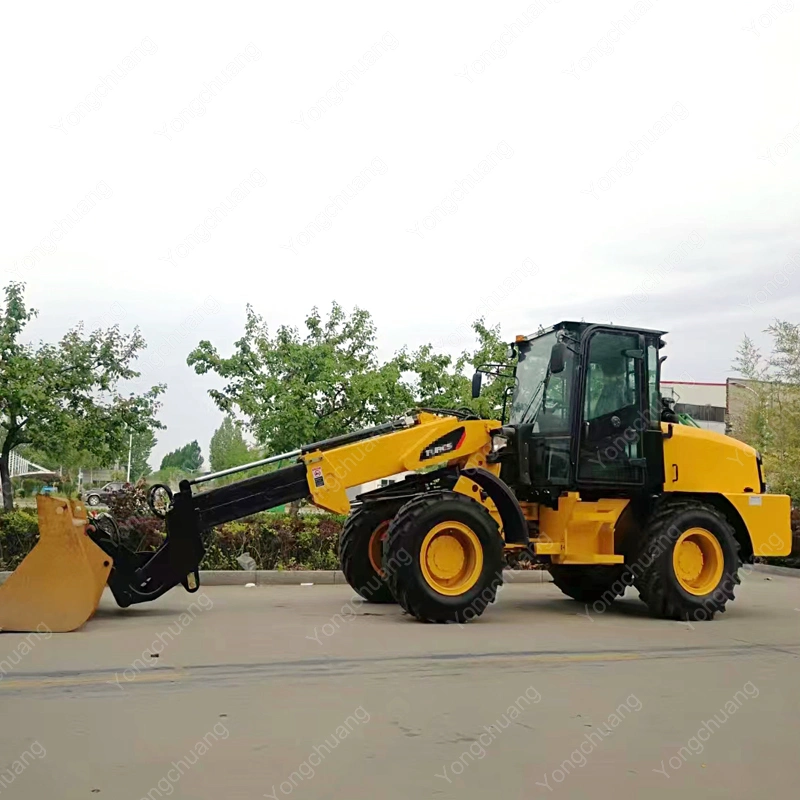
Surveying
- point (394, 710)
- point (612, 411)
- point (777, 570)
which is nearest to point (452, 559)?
point (612, 411)

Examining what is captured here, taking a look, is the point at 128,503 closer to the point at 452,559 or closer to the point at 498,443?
the point at 498,443

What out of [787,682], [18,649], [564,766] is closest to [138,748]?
[564,766]

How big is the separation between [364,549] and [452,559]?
164cm

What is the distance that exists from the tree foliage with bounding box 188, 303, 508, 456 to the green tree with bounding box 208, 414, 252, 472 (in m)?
10.9

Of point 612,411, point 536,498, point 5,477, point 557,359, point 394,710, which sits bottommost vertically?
point 394,710

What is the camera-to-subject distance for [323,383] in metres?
19.2

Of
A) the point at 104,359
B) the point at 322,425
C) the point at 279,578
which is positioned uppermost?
the point at 104,359

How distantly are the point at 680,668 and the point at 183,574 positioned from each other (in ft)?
15.9

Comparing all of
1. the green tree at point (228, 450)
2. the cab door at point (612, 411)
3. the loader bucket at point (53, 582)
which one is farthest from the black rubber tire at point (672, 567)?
the green tree at point (228, 450)

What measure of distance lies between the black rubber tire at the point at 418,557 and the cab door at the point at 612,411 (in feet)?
4.57

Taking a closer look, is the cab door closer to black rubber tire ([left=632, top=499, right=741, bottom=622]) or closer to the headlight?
black rubber tire ([left=632, top=499, right=741, bottom=622])

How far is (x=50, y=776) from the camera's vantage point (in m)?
4.58

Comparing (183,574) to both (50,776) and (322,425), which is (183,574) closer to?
(50,776)

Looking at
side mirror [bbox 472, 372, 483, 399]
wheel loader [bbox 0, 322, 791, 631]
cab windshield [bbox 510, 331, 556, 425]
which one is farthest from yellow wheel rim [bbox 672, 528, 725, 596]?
side mirror [bbox 472, 372, 483, 399]
